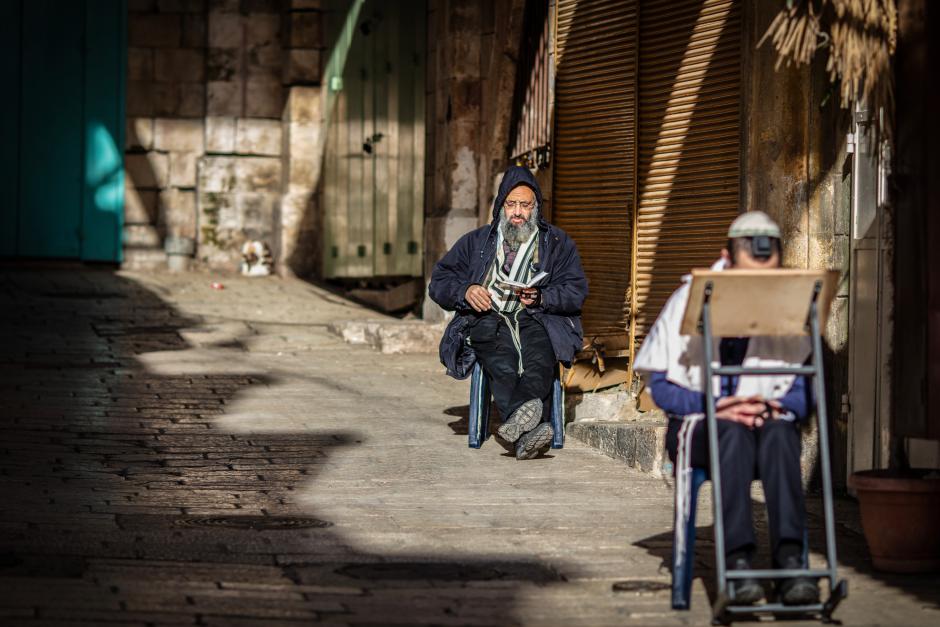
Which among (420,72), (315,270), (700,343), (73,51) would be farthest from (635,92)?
(73,51)

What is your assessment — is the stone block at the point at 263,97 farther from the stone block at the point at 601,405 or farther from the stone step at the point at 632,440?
the stone step at the point at 632,440

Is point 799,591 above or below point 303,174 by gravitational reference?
below

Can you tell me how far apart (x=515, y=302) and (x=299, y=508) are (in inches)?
88.0

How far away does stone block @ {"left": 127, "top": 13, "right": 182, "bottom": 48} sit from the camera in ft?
57.0

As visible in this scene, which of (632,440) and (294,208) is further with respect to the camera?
(294,208)

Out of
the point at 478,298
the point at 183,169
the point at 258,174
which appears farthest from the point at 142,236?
the point at 478,298

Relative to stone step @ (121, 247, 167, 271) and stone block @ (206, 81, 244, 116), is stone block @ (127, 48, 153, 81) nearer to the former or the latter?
stone block @ (206, 81, 244, 116)

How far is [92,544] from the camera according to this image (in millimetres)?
5691

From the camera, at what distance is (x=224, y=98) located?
17.6m

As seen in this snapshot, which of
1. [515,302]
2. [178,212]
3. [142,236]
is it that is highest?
[178,212]

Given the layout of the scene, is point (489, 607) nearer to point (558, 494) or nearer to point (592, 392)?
point (558, 494)

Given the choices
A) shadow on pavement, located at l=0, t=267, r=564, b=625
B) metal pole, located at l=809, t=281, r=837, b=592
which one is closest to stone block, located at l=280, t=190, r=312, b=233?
shadow on pavement, located at l=0, t=267, r=564, b=625

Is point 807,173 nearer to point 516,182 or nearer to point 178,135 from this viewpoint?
point 516,182

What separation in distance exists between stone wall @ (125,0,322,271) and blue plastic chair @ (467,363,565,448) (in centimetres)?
917
